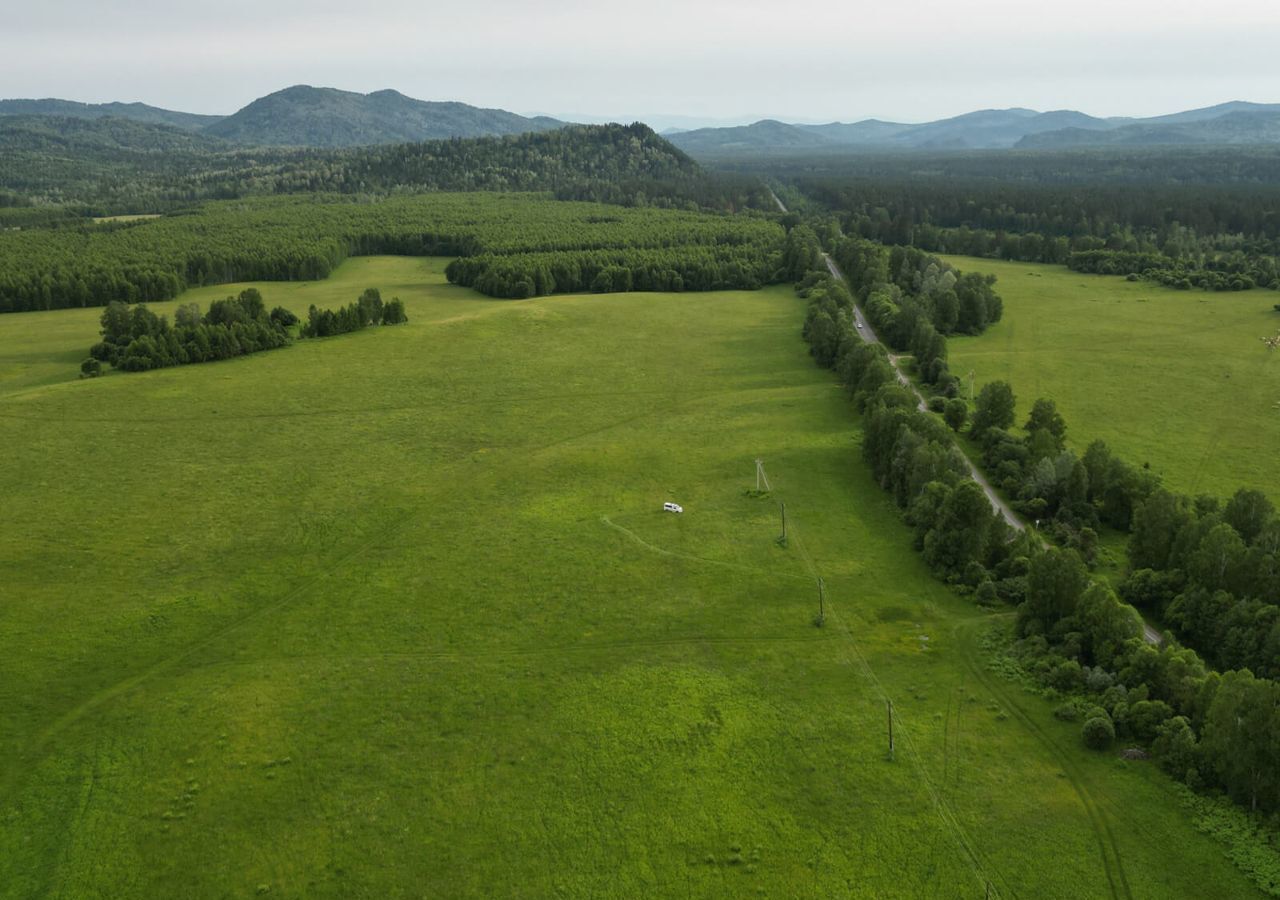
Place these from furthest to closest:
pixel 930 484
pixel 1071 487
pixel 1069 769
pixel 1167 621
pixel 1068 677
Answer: pixel 1071 487 → pixel 930 484 → pixel 1167 621 → pixel 1068 677 → pixel 1069 769

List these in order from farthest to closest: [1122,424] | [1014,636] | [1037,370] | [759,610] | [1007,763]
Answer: [1037,370], [1122,424], [759,610], [1014,636], [1007,763]

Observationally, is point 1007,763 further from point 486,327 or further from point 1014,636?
point 486,327

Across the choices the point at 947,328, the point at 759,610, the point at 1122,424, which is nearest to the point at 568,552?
the point at 759,610

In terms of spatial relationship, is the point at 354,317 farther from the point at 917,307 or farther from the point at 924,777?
the point at 924,777

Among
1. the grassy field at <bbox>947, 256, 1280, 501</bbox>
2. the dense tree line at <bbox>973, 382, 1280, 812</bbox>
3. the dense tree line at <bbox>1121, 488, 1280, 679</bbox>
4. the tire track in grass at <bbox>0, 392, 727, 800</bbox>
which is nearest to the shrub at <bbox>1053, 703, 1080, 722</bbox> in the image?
the dense tree line at <bbox>973, 382, 1280, 812</bbox>

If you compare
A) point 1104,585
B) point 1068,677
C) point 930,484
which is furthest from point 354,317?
point 1068,677
